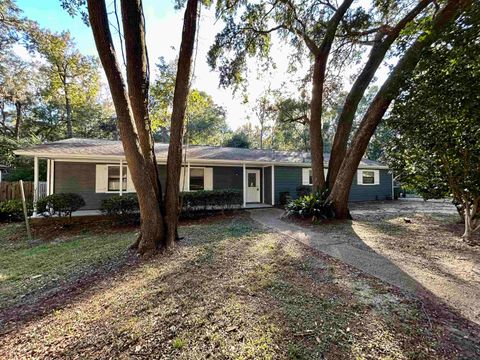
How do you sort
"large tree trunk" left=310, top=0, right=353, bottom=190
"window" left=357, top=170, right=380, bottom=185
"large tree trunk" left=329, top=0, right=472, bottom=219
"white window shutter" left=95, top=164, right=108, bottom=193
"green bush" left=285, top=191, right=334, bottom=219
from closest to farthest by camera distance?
1. "large tree trunk" left=329, top=0, right=472, bottom=219
2. "green bush" left=285, top=191, right=334, bottom=219
3. "large tree trunk" left=310, top=0, right=353, bottom=190
4. "white window shutter" left=95, top=164, right=108, bottom=193
5. "window" left=357, top=170, right=380, bottom=185

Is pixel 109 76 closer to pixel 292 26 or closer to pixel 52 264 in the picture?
pixel 52 264

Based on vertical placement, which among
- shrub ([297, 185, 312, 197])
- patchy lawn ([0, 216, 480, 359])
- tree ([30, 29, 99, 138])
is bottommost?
patchy lawn ([0, 216, 480, 359])

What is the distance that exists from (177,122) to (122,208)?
15.9ft

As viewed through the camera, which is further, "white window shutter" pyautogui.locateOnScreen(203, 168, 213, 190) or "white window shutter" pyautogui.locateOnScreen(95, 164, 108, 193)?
"white window shutter" pyautogui.locateOnScreen(203, 168, 213, 190)

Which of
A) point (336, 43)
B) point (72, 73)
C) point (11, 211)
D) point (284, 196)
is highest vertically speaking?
point (72, 73)

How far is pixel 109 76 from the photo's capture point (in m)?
4.30

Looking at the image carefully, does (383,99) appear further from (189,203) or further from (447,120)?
(189,203)

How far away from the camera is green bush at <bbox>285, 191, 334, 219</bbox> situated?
28.5 ft

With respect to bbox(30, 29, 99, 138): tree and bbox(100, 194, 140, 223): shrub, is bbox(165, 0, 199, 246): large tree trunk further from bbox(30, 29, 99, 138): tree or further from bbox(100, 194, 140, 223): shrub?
bbox(30, 29, 99, 138): tree

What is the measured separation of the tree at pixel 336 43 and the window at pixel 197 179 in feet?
15.6

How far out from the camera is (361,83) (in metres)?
8.59

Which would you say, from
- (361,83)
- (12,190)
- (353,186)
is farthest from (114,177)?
(353,186)

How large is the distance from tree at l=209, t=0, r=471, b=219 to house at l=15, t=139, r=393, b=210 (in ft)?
12.2

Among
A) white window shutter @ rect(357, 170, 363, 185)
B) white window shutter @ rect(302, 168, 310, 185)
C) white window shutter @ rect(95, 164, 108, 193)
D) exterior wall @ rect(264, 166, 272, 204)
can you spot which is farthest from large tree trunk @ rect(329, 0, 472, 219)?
white window shutter @ rect(95, 164, 108, 193)
